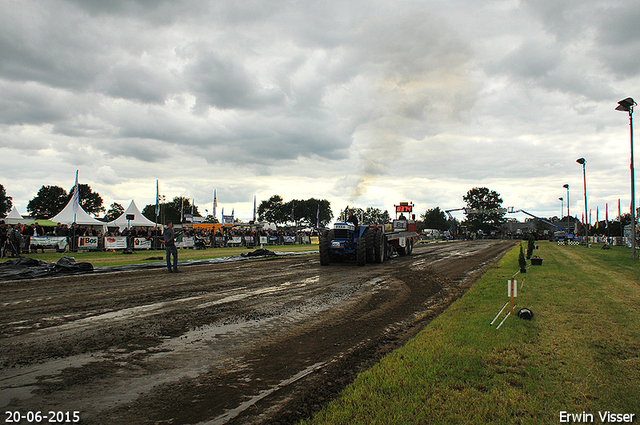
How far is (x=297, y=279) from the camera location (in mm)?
11008

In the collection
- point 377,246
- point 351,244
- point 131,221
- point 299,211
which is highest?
point 299,211

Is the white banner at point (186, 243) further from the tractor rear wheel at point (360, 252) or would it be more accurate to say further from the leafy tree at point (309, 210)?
the leafy tree at point (309, 210)

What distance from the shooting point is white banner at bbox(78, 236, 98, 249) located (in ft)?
75.8

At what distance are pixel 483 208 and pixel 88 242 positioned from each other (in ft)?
355

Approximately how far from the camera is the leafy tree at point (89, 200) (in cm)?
11131

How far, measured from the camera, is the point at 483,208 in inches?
4333

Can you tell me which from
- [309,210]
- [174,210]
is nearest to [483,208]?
[309,210]

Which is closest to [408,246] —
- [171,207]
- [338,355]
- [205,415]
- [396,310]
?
[396,310]

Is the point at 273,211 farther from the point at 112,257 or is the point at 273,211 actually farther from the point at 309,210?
the point at 112,257

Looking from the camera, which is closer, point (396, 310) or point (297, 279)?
point (396, 310)

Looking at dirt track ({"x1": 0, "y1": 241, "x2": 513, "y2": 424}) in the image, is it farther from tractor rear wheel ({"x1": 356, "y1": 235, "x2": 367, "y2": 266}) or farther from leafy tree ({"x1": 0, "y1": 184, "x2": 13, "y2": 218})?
leafy tree ({"x1": 0, "y1": 184, "x2": 13, "y2": 218})

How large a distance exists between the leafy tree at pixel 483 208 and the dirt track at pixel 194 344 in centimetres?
10047

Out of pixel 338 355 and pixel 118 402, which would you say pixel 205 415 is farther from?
pixel 338 355

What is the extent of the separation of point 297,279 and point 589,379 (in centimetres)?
809
